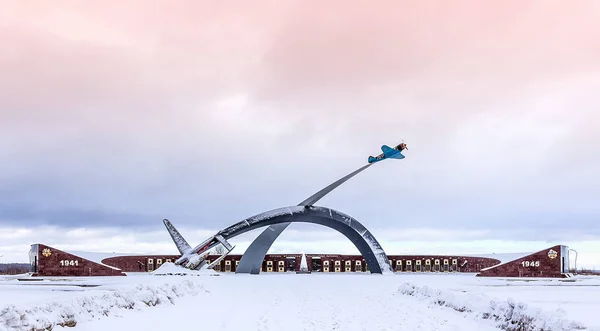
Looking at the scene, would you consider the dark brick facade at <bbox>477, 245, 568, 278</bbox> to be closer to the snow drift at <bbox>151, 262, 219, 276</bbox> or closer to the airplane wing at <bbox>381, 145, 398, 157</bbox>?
the airplane wing at <bbox>381, 145, 398, 157</bbox>

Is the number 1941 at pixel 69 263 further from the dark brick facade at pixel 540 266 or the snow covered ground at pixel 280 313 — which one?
the dark brick facade at pixel 540 266

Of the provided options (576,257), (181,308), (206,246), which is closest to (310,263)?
(206,246)

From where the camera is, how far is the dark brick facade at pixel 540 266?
4875 cm

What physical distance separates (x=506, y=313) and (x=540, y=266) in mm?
36976

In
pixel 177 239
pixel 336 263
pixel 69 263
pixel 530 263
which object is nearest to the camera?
pixel 69 263

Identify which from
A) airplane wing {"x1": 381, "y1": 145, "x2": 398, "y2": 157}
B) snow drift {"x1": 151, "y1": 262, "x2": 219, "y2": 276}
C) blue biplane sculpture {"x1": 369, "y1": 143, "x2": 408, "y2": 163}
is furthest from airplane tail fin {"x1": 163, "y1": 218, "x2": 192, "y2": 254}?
airplane wing {"x1": 381, "y1": 145, "x2": 398, "y2": 157}

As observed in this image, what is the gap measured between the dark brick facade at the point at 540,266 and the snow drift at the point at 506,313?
29.7m

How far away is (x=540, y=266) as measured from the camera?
4947 centimetres

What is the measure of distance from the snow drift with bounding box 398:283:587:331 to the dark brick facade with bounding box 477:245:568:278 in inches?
1171

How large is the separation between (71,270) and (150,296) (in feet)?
107

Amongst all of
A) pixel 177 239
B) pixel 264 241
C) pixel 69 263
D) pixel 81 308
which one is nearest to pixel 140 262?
pixel 177 239

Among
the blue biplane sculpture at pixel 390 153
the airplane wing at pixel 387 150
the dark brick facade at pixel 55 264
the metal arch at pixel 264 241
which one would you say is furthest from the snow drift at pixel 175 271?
the airplane wing at pixel 387 150

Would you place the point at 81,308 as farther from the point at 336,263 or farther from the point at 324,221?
the point at 336,263

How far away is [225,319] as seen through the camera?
16.9 metres
